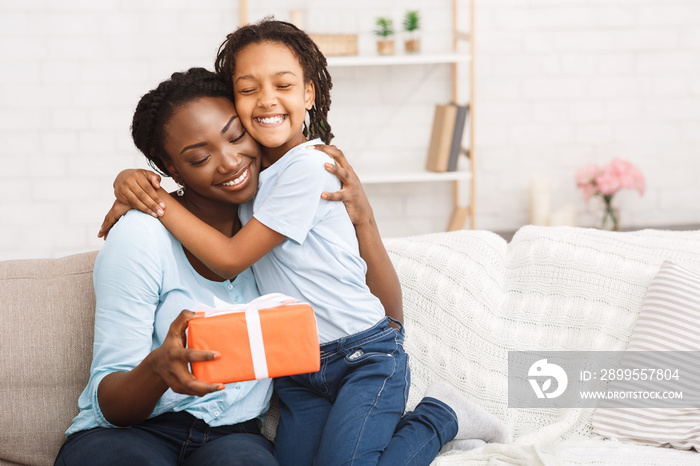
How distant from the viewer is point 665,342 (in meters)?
1.48

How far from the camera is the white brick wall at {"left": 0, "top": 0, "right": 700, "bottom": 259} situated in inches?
130

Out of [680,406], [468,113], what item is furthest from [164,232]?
[468,113]

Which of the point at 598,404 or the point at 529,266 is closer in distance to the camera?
the point at 598,404

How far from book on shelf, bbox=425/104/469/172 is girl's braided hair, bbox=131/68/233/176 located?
190 centimetres

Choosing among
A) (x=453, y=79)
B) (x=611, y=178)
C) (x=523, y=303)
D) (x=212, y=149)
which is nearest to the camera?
(x=212, y=149)

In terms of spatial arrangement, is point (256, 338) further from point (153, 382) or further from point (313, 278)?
point (313, 278)

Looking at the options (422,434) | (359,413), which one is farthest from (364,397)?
(422,434)

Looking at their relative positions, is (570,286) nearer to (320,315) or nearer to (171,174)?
(320,315)

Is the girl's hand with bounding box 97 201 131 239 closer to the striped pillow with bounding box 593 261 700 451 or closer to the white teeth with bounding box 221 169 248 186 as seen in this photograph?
the white teeth with bounding box 221 169 248 186

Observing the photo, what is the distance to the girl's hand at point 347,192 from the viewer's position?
1.39 meters

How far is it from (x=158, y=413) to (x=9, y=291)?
0.45 meters

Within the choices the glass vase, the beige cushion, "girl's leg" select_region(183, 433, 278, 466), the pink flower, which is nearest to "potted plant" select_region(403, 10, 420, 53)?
the pink flower

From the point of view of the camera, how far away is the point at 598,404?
4.99ft

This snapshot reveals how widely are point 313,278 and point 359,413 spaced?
0.89 ft
